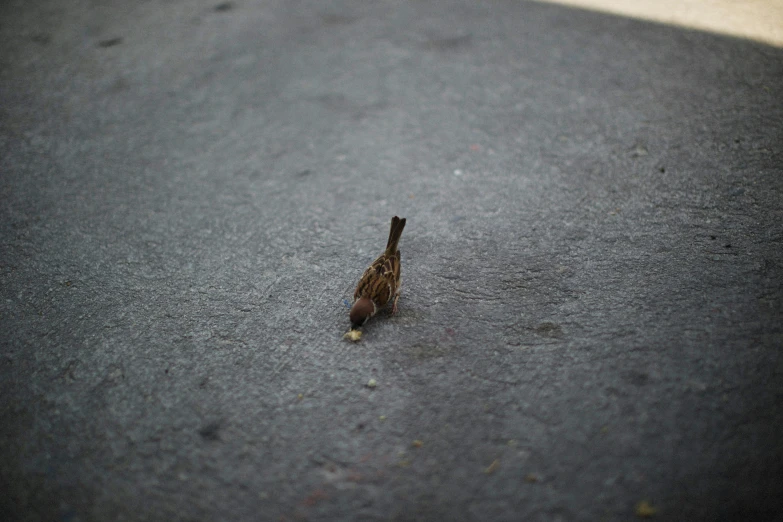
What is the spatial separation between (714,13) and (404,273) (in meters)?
4.66

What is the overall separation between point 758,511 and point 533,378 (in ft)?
3.16

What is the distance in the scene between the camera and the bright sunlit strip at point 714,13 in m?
5.13

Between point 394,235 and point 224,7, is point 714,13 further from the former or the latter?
point 224,7

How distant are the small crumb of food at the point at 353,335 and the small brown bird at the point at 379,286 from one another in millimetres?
41

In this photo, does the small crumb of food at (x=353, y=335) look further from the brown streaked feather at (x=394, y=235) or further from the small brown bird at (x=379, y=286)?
the brown streaked feather at (x=394, y=235)

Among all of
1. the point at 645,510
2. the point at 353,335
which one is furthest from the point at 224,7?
the point at 645,510

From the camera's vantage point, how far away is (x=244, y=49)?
5746 mm

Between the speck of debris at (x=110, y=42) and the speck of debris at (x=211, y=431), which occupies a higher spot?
the speck of debris at (x=110, y=42)

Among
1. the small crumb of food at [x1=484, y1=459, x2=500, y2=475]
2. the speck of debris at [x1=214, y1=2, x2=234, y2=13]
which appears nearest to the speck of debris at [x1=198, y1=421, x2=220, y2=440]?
the small crumb of food at [x1=484, y1=459, x2=500, y2=475]

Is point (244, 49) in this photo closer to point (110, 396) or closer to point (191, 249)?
point (191, 249)

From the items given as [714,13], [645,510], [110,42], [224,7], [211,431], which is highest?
[714,13]

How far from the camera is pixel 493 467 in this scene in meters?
2.26

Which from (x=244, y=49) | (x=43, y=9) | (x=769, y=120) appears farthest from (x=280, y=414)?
(x=43, y=9)

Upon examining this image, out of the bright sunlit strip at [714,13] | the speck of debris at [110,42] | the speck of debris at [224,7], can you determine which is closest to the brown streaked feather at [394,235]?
the bright sunlit strip at [714,13]
